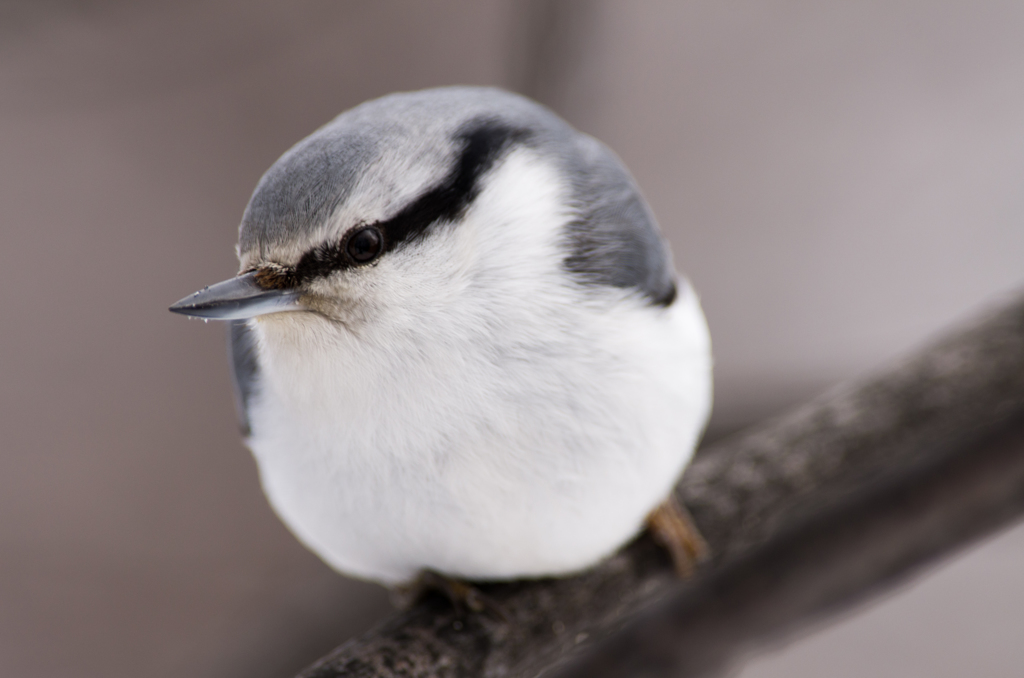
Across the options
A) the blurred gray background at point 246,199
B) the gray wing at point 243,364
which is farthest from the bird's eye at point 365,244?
the blurred gray background at point 246,199

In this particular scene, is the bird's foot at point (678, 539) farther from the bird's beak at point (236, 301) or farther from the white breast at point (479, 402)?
the bird's beak at point (236, 301)

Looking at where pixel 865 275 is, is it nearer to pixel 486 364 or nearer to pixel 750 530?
pixel 750 530

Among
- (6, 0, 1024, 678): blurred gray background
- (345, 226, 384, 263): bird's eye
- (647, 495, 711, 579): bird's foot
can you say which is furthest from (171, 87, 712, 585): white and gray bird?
(6, 0, 1024, 678): blurred gray background

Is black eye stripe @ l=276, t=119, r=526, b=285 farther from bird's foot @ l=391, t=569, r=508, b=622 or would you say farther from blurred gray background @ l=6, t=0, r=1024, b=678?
blurred gray background @ l=6, t=0, r=1024, b=678

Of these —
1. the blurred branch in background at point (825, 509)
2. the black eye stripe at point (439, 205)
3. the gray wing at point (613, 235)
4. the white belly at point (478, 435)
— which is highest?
the black eye stripe at point (439, 205)

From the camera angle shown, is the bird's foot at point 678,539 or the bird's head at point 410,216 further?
the bird's foot at point 678,539

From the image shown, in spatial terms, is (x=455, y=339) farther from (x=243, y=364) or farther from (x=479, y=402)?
(x=243, y=364)

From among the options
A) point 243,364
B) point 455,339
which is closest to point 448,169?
point 455,339
